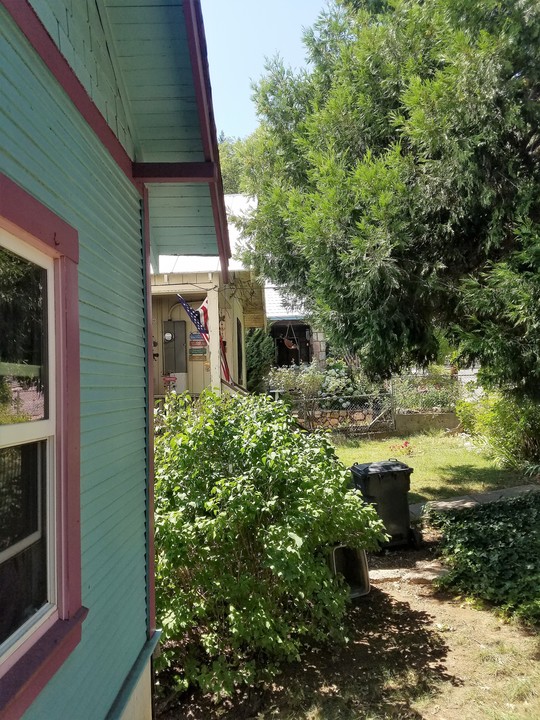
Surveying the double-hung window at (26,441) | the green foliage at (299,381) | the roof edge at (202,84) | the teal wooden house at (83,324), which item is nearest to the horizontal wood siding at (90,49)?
the teal wooden house at (83,324)

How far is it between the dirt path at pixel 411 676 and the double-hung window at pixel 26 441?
248 cm

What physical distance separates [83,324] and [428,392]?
14.2 metres

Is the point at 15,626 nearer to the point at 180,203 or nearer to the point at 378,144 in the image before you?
the point at 180,203

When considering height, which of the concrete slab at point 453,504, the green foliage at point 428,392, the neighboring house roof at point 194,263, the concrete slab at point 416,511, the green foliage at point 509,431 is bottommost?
the concrete slab at point 416,511

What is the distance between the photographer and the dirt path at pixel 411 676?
137 inches

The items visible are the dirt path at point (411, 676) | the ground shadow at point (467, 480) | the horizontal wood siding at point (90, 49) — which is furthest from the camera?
the ground shadow at point (467, 480)

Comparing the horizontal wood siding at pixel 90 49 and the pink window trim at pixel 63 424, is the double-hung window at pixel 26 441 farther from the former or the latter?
the horizontal wood siding at pixel 90 49

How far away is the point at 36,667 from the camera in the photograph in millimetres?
1586

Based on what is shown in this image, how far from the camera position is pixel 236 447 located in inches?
163

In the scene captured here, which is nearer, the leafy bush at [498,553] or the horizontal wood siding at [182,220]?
the horizontal wood siding at [182,220]

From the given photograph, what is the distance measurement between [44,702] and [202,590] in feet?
7.64

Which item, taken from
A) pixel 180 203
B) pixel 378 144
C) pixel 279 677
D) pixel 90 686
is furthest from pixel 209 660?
pixel 378 144

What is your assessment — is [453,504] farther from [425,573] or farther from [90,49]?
[90,49]

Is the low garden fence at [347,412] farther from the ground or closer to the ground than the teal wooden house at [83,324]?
closer to the ground
